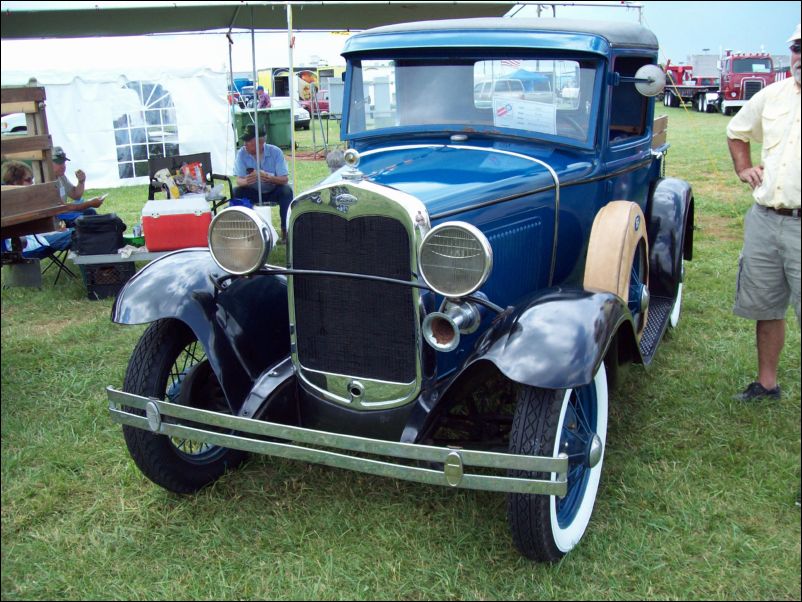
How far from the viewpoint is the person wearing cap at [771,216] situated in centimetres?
286

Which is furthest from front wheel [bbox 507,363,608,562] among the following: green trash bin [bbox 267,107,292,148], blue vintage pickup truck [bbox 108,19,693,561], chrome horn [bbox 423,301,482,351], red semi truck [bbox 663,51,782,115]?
red semi truck [bbox 663,51,782,115]

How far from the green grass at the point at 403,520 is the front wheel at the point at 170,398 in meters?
0.10

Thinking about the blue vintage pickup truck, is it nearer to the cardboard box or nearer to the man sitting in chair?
the cardboard box

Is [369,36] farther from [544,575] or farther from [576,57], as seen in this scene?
[544,575]

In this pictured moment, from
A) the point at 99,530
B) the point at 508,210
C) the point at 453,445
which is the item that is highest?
the point at 508,210

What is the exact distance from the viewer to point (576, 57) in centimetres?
338

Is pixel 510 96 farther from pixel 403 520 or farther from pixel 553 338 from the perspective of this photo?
pixel 403 520

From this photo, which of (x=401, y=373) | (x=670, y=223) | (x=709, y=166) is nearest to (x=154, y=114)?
(x=709, y=166)

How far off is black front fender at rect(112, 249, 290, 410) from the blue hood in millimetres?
689

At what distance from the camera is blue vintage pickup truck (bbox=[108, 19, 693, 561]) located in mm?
2406

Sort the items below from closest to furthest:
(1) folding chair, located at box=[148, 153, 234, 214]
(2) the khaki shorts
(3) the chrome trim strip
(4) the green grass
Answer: (4) the green grass < (2) the khaki shorts < (3) the chrome trim strip < (1) folding chair, located at box=[148, 153, 234, 214]

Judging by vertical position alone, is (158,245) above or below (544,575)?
above

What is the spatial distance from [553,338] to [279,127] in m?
14.2

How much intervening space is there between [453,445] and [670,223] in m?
2.26
